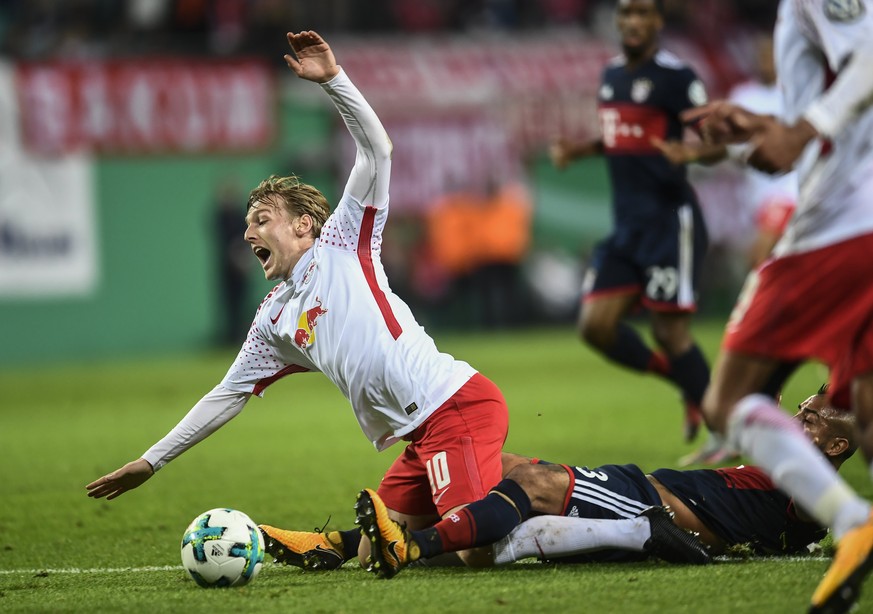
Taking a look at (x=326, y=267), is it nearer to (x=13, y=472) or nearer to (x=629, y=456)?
(x=629, y=456)

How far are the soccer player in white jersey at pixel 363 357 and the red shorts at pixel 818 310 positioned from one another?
121 cm

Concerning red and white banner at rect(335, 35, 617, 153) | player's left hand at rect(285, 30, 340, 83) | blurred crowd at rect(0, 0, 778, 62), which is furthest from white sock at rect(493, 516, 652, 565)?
red and white banner at rect(335, 35, 617, 153)

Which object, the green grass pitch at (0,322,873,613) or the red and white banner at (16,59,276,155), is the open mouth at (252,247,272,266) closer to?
the green grass pitch at (0,322,873,613)

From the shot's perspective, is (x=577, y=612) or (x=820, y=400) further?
(x=820, y=400)

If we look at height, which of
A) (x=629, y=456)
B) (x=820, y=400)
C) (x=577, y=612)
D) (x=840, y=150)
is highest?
(x=840, y=150)

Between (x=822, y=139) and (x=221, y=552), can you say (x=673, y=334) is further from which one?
(x=822, y=139)

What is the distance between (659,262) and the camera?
8.41m

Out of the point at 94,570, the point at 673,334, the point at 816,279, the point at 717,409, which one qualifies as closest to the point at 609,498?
the point at 717,409

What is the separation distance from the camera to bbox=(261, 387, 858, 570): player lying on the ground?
4891 millimetres

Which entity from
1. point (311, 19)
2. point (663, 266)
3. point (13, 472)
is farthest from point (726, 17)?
point (13, 472)

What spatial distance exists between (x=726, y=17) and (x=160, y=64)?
9529mm

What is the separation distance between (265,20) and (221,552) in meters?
16.7

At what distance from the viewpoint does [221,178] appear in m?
20.6

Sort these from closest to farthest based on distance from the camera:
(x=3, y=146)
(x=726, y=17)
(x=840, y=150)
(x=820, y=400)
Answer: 1. (x=840, y=150)
2. (x=820, y=400)
3. (x=3, y=146)
4. (x=726, y=17)
